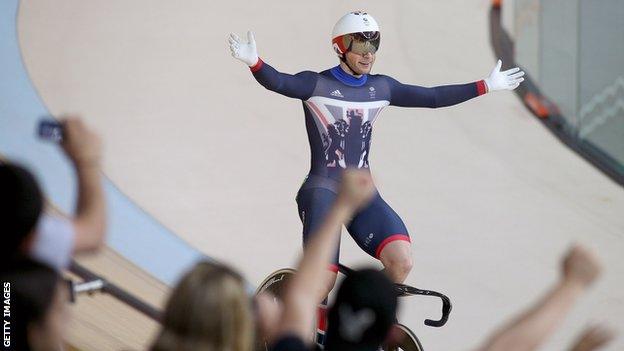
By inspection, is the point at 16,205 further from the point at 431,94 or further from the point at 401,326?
the point at 431,94

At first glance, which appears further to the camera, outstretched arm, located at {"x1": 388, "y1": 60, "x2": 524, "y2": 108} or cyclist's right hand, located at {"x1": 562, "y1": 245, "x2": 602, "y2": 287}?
outstretched arm, located at {"x1": 388, "y1": 60, "x2": 524, "y2": 108}

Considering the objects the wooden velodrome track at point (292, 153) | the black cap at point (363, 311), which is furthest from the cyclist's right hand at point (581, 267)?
the wooden velodrome track at point (292, 153)

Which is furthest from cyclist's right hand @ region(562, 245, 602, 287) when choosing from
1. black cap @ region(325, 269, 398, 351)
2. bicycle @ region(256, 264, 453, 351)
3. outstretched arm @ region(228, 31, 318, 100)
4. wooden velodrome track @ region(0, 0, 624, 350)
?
wooden velodrome track @ region(0, 0, 624, 350)

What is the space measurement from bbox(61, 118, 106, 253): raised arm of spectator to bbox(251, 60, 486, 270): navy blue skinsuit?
270cm

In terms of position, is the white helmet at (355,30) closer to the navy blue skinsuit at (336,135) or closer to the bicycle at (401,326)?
the navy blue skinsuit at (336,135)

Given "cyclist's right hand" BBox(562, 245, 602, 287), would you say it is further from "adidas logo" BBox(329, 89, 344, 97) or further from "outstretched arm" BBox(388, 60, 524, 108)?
"outstretched arm" BBox(388, 60, 524, 108)

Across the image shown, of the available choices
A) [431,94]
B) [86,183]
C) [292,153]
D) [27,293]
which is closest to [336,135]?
[431,94]

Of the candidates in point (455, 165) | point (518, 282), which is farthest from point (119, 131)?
point (518, 282)

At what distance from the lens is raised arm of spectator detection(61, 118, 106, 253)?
128 inches

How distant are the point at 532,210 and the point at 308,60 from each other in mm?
2088

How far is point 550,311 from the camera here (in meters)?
2.99

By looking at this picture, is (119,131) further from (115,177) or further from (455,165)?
(455,165)

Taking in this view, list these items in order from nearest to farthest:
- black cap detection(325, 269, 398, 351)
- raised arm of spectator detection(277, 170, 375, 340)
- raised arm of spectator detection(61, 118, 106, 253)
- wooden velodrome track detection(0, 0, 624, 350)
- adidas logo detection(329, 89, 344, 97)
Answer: black cap detection(325, 269, 398, 351)
raised arm of spectator detection(277, 170, 375, 340)
raised arm of spectator detection(61, 118, 106, 253)
adidas logo detection(329, 89, 344, 97)
wooden velodrome track detection(0, 0, 624, 350)

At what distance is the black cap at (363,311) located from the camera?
9.55ft
